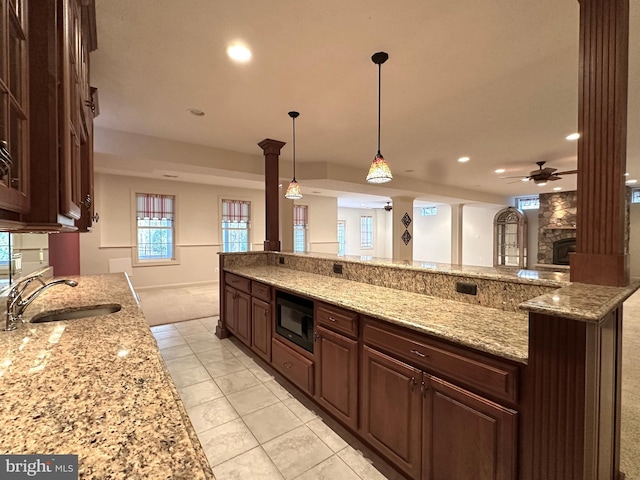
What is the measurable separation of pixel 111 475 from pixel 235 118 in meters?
3.48

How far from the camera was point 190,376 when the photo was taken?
2.81 meters

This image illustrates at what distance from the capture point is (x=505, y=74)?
2482 millimetres

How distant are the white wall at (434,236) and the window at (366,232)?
1.93m

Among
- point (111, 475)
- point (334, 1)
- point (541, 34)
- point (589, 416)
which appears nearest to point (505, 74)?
point (541, 34)

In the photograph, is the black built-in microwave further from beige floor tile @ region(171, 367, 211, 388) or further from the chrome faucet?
the chrome faucet

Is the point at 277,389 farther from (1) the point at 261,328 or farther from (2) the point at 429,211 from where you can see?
(2) the point at 429,211

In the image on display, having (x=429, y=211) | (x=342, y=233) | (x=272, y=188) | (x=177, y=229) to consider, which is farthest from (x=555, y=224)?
(x=177, y=229)

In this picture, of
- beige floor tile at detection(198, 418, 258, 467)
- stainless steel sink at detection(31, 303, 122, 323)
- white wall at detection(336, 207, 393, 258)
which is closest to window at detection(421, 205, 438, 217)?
white wall at detection(336, 207, 393, 258)

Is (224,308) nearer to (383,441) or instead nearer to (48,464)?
(383,441)

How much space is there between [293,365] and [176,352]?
5.51ft

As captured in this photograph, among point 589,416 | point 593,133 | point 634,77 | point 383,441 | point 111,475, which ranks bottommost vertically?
point 383,441

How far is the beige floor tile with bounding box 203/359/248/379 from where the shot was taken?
9.43 feet

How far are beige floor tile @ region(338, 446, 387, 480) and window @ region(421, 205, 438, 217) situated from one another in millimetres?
11492

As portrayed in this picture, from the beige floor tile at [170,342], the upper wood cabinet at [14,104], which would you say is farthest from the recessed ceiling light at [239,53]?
the beige floor tile at [170,342]
